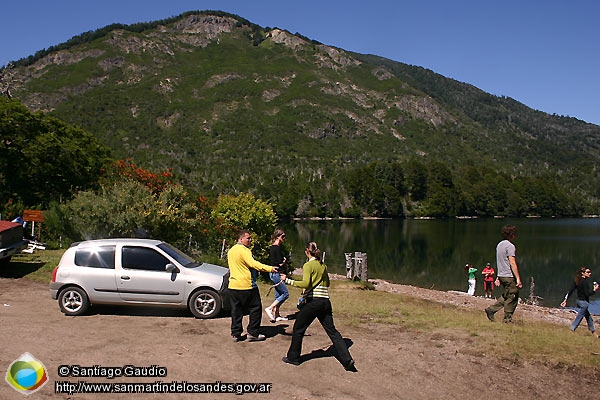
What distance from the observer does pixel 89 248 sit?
32.9 ft

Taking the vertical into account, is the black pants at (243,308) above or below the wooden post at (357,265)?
above

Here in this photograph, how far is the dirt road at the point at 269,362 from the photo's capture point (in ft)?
21.9

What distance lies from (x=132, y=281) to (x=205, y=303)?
1.47 meters

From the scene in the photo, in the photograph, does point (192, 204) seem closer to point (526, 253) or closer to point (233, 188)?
point (526, 253)

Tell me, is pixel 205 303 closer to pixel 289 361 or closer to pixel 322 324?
pixel 289 361

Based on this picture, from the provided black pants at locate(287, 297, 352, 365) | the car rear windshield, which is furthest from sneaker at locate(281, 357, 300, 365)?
the car rear windshield

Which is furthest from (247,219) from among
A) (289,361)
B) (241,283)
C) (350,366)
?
(350,366)

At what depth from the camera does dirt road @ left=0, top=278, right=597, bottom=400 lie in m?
6.66

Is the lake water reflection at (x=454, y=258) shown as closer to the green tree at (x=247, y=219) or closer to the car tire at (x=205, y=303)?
the green tree at (x=247, y=219)

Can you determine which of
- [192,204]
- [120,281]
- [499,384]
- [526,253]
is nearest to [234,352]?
[120,281]

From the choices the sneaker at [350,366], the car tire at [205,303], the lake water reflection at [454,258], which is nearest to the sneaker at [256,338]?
the car tire at [205,303]

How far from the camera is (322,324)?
734 centimetres

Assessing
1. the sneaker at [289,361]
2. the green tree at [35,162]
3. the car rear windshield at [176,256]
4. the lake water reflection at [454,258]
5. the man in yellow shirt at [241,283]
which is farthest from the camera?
the lake water reflection at [454,258]

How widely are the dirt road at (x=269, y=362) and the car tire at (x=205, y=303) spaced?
9.5 inches
